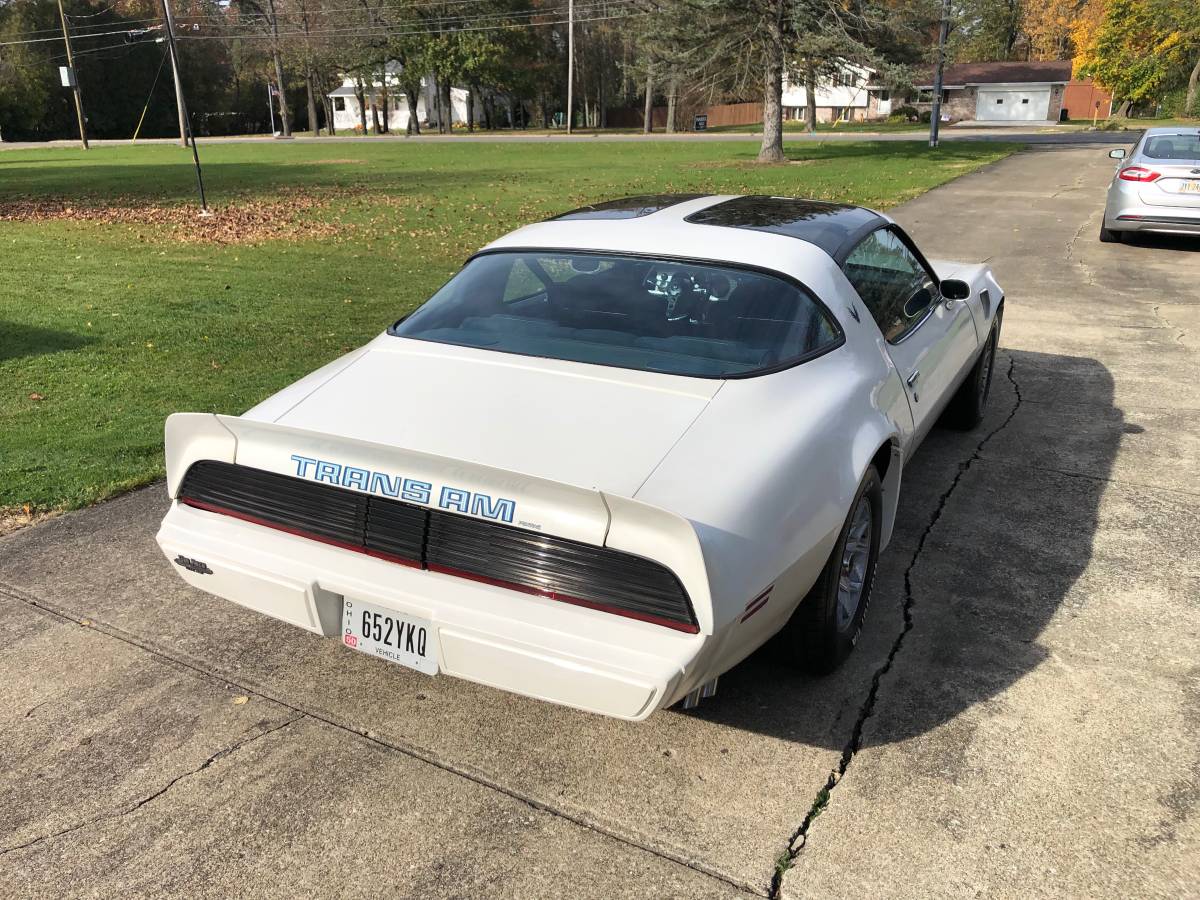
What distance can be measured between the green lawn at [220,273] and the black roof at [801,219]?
166 centimetres

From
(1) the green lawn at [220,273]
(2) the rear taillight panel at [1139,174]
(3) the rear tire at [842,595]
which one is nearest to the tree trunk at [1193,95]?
(1) the green lawn at [220,273]

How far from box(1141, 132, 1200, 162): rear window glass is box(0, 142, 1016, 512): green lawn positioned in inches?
214

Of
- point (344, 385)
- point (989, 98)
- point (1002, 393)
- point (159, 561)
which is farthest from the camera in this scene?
point (989, 98)

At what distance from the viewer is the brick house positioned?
→ 67375 mm

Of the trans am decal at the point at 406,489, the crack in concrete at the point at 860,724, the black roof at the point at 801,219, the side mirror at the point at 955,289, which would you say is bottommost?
the crack in concrete at the point at 860,724

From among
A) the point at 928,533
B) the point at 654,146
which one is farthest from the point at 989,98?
the point at 928,533

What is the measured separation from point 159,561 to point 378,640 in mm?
1890

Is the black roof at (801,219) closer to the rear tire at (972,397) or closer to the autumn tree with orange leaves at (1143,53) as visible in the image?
the rear tire at (972,397)

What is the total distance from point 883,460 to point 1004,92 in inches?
2991

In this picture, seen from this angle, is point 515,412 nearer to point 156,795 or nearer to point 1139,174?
point 156,795

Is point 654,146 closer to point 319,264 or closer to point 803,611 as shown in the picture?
point 319,264

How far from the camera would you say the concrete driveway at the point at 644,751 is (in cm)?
240

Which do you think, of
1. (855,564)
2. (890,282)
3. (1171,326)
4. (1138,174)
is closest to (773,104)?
(1138,174)

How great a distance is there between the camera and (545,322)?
11.6ft
